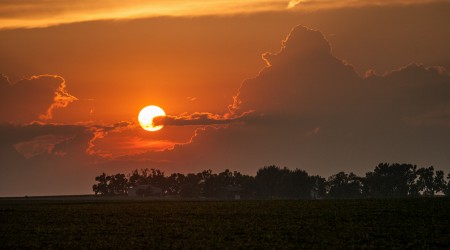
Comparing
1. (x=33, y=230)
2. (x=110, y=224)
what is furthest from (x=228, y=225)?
(x=33, y=230)

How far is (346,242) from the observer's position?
53.4 m

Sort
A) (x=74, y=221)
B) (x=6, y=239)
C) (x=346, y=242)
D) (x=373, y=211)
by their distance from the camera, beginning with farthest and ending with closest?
1. (x=373, y=211)
2. (x=74, y=221)
3. (x=6, y=239)
4. (x=346, y=242)

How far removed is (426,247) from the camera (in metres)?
50.2

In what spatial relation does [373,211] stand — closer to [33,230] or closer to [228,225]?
[228,225]

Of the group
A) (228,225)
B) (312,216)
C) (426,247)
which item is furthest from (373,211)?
(426,247)

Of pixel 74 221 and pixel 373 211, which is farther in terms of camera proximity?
pixel 373 211

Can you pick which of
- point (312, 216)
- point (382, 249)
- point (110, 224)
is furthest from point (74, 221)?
point (382, 249)

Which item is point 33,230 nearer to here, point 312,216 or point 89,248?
point 89,248

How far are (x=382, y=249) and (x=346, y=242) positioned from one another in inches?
177

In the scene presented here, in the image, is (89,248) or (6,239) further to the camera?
(6,239)

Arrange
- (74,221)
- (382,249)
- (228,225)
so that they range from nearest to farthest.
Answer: (382,249) → (228,225) → (74,221)

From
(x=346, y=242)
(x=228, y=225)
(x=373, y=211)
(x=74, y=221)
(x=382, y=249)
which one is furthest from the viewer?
(x=373, y=211)

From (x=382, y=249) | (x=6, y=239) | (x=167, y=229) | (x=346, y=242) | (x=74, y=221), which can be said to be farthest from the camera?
(x=74, y=221)

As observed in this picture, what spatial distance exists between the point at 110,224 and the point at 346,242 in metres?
29.8
